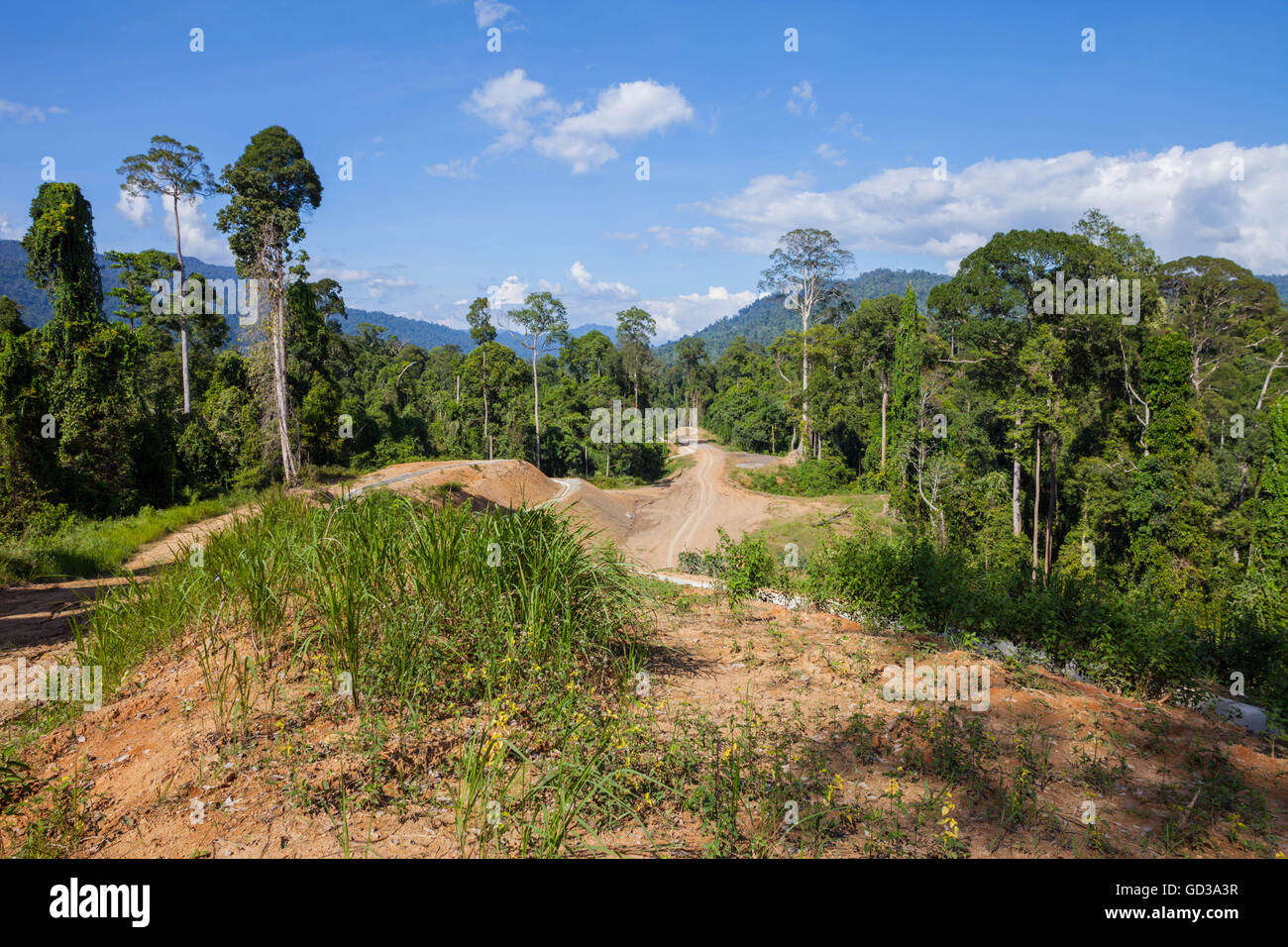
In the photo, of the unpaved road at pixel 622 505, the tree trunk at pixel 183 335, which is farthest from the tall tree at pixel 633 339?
the tree trunk at pixel 183 335

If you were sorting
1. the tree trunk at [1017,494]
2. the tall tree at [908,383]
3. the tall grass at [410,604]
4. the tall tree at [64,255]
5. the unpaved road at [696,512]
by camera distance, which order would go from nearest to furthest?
1. the tall grass at [410,604]
2. the tall tree at [64,255]
3. the tree trunk at [1017,494]
4. the unpaved road at [696,512]
5. the tall tree at [908,383]

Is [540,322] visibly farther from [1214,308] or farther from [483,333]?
[1214,308]

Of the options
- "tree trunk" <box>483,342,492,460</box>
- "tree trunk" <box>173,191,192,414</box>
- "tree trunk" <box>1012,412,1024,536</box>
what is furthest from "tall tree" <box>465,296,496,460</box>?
"tree trunk" <box>1012,412,1024,536</box>

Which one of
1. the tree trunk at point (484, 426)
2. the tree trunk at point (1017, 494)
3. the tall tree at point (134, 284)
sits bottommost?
the tree trunk at point (1017, 494)

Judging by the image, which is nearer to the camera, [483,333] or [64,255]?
[64,255]

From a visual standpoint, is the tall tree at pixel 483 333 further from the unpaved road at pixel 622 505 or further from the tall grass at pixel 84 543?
the tall grass at pixel 84 543

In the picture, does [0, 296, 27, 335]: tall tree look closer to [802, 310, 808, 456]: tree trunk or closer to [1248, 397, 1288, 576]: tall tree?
[1248, 397, 1288, 576]: tall tree

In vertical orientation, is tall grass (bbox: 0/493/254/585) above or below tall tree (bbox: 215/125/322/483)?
below

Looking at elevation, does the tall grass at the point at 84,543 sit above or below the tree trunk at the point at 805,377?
below

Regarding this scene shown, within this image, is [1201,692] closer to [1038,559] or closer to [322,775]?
[322,775]

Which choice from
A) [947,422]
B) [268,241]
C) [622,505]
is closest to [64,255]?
Result: [268,241]

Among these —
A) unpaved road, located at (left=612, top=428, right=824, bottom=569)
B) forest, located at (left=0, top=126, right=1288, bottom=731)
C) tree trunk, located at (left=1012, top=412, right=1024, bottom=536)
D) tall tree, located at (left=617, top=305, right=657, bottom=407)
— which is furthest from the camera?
tall tree, located at (left=617, top=305, right=657, bottom=407)

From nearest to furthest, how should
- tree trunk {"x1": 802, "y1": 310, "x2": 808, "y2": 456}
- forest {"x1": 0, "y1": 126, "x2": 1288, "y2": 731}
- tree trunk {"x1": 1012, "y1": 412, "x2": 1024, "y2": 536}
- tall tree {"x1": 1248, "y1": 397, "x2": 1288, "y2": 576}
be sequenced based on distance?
forest {"x1": 0, "y1": 126, "x2": 1288, "y2": 731} → tall tree {"x1": 1248, "y1": 397, "x2": 1288, "y2": 576} → tree trunk {"x1": 1012, "y1": 412, "x2": 1024, "y2": 536} → tree trunk {"x1": 802, "y1": 310, "x2": 808, "y2": 456}
